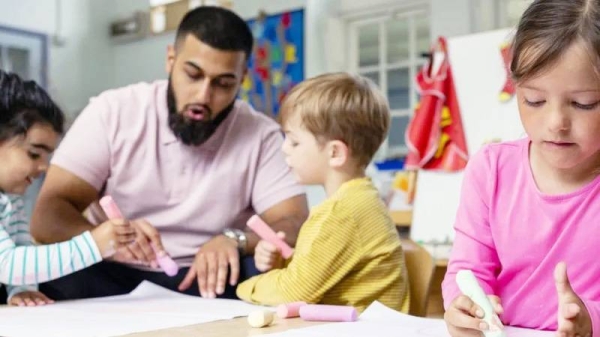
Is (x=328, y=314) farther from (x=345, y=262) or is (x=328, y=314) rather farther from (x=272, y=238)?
(x=272, y=238)

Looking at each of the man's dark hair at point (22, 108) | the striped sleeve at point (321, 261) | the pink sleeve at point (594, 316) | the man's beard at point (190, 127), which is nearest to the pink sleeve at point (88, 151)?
the man's beard at point (190, 127)

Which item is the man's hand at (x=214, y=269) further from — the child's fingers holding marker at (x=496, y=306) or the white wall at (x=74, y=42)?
the white wall at (x=74, y=42)

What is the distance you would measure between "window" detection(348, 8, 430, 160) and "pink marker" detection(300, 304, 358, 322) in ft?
9.64

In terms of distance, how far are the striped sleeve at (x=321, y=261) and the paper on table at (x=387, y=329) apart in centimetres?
14

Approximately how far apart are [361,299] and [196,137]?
684 millimetres

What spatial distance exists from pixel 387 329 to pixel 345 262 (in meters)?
0.27

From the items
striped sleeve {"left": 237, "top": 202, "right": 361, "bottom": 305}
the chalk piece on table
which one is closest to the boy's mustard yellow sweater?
striped sleeve {"left": 237, "top": 202, "right": 361, "bottom": 305}

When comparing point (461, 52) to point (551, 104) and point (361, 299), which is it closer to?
point (361, 299)

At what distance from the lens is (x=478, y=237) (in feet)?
3.33

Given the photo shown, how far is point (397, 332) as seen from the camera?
95 centimetres

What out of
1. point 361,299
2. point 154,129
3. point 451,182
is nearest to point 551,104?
point 361,299

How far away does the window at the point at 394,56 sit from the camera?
13.1ft

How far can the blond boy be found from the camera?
1.23 meters

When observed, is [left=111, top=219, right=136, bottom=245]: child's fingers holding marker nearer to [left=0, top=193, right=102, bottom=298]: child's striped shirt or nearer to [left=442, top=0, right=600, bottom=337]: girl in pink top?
[left=0, top=193, right=102, bottom=298]: child's striped shirt
